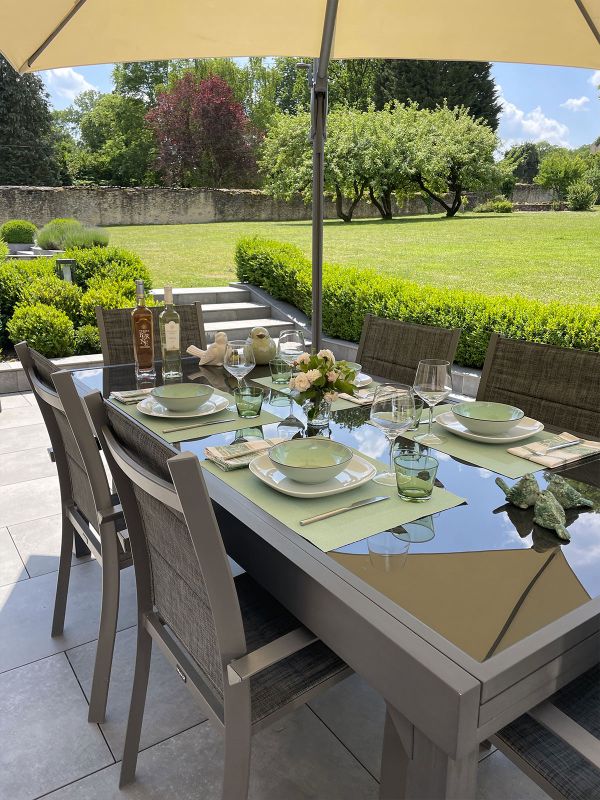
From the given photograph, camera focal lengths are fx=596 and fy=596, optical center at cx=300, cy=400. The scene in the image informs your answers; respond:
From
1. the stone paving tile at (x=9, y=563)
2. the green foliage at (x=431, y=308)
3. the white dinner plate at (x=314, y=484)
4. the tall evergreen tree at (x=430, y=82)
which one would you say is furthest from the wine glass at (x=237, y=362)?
the tall evergreen tree at (x=430, y=82)

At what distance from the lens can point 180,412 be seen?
196cm

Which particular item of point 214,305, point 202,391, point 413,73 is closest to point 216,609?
point 202,391

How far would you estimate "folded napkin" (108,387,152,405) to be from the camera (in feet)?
6.98

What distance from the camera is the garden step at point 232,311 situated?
7293mm

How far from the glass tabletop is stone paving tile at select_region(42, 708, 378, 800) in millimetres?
804

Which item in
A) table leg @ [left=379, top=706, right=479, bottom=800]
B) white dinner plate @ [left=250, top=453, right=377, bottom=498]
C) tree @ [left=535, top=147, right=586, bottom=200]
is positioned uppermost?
tree @ [left=535, top=147, right=586, bottom=200]

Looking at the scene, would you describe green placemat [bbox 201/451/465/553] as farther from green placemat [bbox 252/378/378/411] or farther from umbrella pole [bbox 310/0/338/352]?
umbrella pole [bbox 310/0/338/352]

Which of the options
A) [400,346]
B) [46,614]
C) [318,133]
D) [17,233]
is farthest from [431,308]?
[17,233]

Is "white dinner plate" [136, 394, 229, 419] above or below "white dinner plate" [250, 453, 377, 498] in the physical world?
below

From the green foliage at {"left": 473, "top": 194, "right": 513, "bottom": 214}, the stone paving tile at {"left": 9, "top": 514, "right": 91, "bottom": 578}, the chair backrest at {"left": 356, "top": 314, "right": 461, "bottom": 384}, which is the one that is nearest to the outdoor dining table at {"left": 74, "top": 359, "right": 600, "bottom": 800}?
the chair backrest at {"left": 356, "top": 314, "right": 461, "bottom": 384}

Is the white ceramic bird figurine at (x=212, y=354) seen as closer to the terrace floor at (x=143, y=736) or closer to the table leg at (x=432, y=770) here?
the terrace floor at (x=143, y=736)

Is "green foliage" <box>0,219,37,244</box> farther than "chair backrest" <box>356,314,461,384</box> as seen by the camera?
Yes

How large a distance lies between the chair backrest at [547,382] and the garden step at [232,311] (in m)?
5.34

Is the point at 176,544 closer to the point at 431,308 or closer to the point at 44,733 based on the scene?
the point at 44,733
